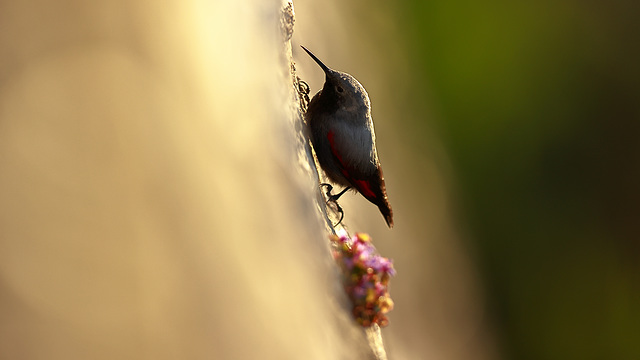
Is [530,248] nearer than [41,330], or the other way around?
[41,330]

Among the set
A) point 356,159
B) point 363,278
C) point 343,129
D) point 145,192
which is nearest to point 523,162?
point 356,159

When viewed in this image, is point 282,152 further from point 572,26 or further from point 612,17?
point 612,17

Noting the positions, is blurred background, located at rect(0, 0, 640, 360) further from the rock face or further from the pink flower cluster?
the pink flower cluster

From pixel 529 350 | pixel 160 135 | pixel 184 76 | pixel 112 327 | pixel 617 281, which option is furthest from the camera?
pixel 617 281

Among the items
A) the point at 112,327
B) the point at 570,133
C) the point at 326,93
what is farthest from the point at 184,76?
the point at 570,133

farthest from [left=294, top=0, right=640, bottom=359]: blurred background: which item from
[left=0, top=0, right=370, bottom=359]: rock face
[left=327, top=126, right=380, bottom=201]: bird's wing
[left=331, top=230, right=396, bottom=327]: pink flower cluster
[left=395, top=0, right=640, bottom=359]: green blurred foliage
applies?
[left=0, top=0, right=370, bottom=359]: rock face

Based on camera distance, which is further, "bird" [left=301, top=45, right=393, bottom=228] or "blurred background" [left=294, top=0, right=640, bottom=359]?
"blurred background" [left=294, top=0, right=640, bottom=359]

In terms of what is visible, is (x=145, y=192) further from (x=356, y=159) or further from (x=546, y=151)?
(x=546, y=151)
